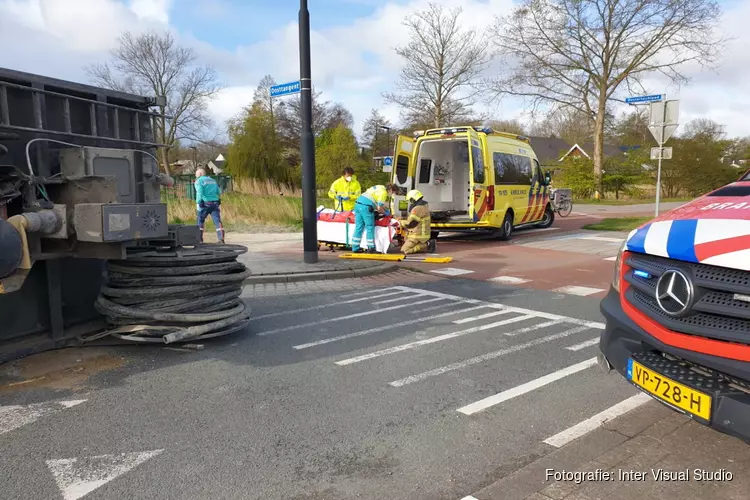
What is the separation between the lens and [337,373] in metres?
4.48

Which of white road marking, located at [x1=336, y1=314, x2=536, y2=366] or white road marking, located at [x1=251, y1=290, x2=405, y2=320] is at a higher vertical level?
white road marking, located at [x1=251, y1=290, x2=405, y2=320]

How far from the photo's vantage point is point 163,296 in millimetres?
4875

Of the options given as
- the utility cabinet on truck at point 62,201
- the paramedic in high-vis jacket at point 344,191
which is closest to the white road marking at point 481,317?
the utility cabinet on truck at point 62,201

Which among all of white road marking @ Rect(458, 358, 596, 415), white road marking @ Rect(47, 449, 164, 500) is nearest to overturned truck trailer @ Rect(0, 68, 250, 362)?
white road marking @ Rect(47, 449, 164, 500)

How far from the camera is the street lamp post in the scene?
30.2 ft

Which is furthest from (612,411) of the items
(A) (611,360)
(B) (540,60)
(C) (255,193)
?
(B) (540,60)

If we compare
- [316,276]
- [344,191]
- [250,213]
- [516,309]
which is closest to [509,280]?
[516,309]

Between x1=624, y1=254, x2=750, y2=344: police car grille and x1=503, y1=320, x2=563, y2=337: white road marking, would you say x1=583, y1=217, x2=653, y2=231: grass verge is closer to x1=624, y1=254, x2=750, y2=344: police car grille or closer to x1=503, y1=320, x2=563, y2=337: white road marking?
x1=503, y1=320, x2=563, y2=337: white road marking

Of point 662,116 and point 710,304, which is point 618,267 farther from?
point 662,116

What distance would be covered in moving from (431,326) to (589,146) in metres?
64.1

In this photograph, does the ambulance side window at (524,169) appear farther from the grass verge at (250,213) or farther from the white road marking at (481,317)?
the white road marking at (481,317)

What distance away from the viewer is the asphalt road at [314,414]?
113 inches

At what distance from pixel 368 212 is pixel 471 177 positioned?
285cm

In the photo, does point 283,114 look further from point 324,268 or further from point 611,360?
point 611,360
